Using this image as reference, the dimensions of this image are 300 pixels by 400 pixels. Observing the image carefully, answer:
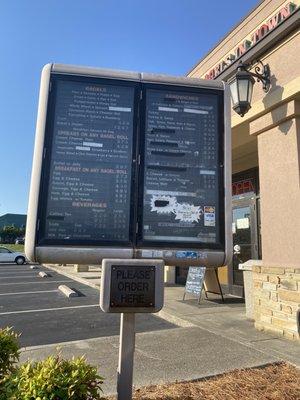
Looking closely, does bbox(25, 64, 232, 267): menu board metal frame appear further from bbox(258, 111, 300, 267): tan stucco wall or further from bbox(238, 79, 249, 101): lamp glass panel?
bbox(238, 79, 249, 101): lamp glass panel

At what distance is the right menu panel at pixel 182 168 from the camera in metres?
2.78

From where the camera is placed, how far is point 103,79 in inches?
114

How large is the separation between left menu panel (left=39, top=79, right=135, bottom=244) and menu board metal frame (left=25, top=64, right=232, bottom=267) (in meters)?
0.03

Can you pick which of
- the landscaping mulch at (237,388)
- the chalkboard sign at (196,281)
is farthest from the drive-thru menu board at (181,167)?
the chalkboard sign at (196,281)

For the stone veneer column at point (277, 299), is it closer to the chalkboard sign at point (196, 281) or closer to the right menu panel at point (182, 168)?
the chalkboard sign at point (196, 281)

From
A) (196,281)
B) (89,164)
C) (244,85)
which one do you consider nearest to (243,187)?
(196,281)

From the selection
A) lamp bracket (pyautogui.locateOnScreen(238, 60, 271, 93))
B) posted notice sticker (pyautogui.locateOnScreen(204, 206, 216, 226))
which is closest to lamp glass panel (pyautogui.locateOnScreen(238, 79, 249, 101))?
lamp bracket (pyautogui.locateOnScreen(238, 60, 271, 93))

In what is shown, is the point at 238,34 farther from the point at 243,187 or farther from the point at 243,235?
the point at 243,235

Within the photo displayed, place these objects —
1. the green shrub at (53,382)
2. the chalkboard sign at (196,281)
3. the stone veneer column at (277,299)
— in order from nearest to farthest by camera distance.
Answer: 1. the green shrub at (53,382)
2. the stone veneer column at (277,299)
3. the chalkboard sign at (196,281)

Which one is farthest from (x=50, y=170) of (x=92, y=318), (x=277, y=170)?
(x=92, y=318)

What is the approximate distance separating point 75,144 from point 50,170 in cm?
25

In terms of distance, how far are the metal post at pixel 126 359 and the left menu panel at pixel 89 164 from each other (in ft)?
1.87

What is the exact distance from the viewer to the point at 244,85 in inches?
242

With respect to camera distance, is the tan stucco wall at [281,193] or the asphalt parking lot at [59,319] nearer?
the tan stucco wall at [281,193]
